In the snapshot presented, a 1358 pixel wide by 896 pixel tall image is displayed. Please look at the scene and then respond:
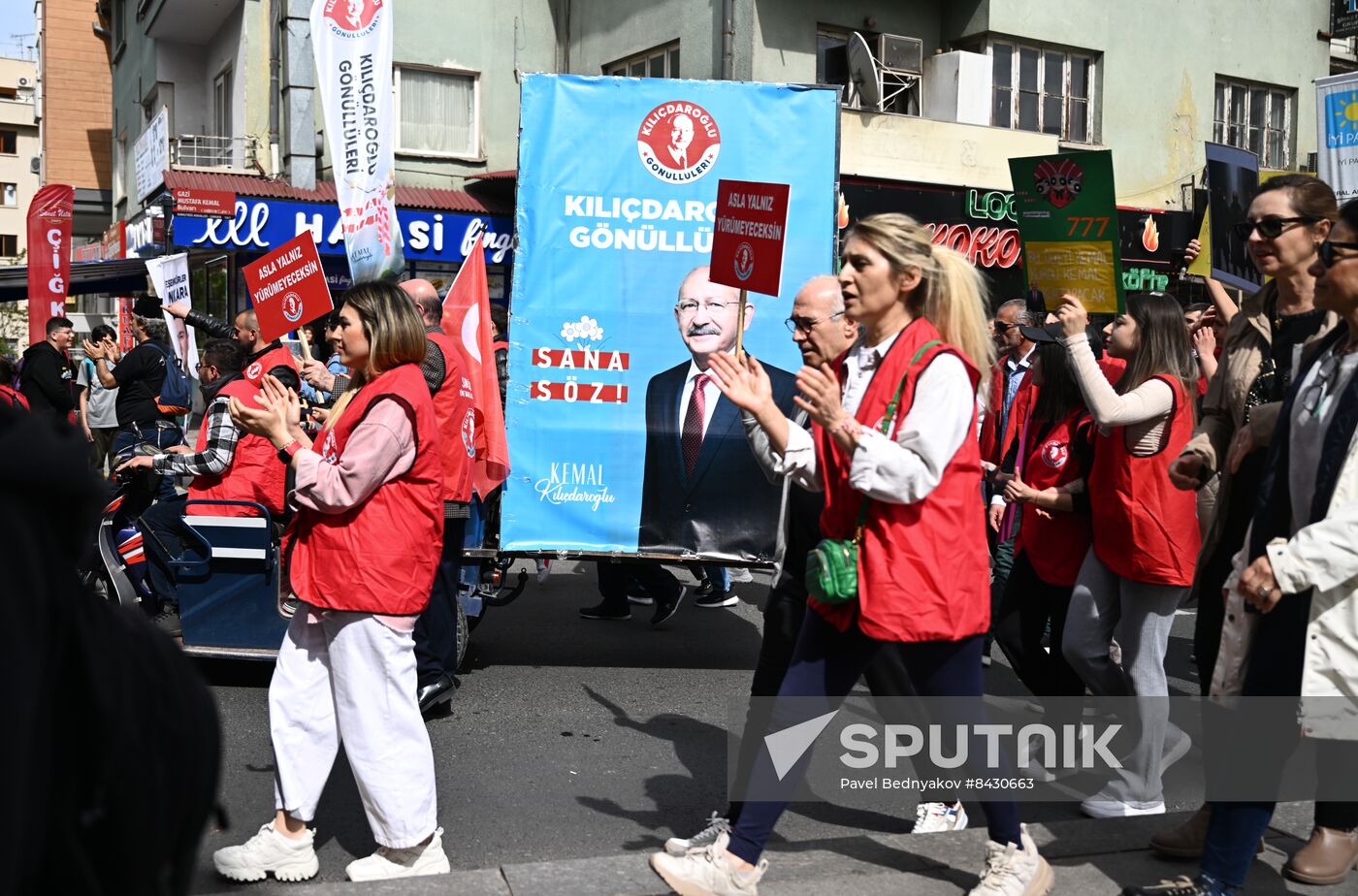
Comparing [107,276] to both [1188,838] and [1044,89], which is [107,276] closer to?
[1044,89]

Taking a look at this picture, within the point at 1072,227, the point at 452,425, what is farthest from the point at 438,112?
the point at 1072,227

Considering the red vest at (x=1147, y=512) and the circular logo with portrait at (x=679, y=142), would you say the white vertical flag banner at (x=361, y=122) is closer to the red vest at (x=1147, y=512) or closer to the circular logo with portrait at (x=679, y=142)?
the circular logo with portrait at (x=679, y=142)

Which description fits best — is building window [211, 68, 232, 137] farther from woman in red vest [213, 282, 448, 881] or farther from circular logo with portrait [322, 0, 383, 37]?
woman in red vest [213, 282, 448, 881]

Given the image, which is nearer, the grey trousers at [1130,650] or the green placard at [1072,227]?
the grey trousers at [1130,650]

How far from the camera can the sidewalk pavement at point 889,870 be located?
3.83 meters

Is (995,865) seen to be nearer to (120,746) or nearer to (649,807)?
(649,807)

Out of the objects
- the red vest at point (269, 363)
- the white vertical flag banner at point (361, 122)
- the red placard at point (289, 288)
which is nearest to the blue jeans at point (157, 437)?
the red placard at point (289, 288)

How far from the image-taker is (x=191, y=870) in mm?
1665

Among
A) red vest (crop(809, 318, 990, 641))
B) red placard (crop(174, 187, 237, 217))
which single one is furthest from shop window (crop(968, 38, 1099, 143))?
red vest (crop(809, 318, 990, 641))

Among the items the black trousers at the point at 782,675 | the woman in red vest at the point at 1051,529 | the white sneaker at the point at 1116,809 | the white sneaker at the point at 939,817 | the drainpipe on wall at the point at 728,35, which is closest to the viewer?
the black trousers at the point at 782,675

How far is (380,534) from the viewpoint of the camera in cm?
405

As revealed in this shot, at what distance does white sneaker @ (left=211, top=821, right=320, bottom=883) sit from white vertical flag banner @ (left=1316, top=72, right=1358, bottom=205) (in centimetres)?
825

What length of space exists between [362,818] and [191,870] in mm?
3163

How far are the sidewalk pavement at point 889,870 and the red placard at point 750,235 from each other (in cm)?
187
